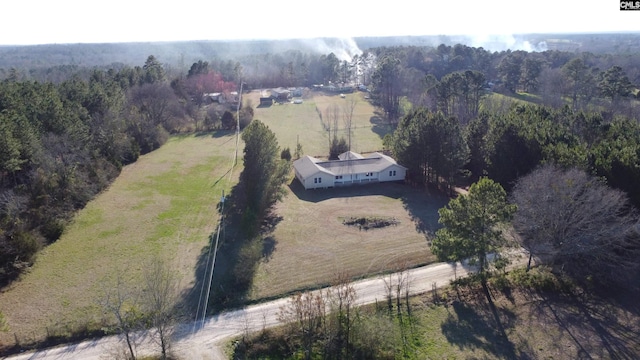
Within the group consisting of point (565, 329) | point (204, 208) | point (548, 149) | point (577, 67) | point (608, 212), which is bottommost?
point (565, 329)

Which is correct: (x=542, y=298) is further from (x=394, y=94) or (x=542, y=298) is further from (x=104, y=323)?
(x=394, y=94)

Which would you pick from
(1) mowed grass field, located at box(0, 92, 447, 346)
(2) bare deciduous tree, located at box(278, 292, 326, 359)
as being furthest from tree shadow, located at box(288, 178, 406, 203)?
(2) bare deciduous tree, located at box(278, 292, 326, 359)

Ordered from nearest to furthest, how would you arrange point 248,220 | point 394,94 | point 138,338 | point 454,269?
point 138,338 < point 454,269 < point 248,220 < point 394,94

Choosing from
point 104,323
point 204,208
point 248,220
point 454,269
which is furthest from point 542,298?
point 204,208

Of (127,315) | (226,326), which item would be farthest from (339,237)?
(127,315)

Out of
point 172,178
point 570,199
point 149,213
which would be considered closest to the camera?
point 570,199

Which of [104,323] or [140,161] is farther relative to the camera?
[140,161]

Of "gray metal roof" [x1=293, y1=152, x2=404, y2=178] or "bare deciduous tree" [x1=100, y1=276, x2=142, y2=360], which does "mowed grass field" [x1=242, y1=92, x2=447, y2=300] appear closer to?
"gray metal roof" [x1=293, y1=152, x2=404, y2=178]

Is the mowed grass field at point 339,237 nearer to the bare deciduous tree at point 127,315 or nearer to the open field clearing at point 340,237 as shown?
the open field clearing at point 340,237
